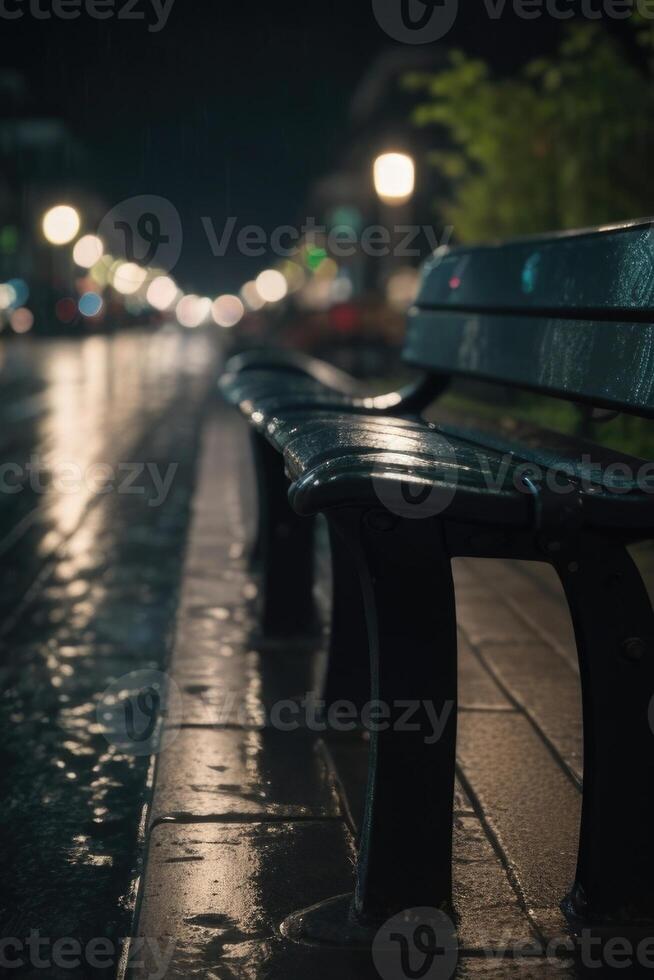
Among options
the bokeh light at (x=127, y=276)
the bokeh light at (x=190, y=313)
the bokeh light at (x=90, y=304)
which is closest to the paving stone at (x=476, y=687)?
the bokeh light at (x=90, y=304)

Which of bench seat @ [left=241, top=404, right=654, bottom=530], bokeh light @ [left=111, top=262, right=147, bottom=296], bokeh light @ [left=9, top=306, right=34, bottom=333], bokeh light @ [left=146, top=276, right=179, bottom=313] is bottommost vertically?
bench seat @ [left=241, top=404, right=654, bottom=530]

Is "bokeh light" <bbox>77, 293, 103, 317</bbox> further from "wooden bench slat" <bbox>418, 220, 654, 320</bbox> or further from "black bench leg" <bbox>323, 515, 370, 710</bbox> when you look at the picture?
"black bench leg" <bbox>323, 515, 370, 710</bbox>

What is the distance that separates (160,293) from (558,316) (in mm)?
112256

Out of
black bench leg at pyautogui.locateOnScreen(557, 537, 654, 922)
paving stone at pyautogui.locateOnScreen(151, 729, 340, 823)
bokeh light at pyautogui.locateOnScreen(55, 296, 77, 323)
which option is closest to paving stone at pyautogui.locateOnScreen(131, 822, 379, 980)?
paving stone at pyautogui.locateOnScreen(151, 729, 340, 823)

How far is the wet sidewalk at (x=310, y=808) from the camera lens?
2238mm

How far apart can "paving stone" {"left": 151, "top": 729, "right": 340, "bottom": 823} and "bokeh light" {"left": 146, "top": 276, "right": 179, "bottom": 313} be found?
97854mm

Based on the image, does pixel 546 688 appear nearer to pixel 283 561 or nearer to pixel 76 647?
pixel 283 561

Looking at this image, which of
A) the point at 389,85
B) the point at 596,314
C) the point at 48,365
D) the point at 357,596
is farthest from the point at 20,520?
the point at 389,85

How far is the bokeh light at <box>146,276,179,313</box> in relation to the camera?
342ft

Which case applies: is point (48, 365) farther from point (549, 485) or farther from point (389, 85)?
point (389, 85)

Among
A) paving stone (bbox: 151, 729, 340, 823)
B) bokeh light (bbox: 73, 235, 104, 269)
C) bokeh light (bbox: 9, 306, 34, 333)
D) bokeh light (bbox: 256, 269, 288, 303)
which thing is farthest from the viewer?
bokeh light (bbox: 256, 269, 288, 303)

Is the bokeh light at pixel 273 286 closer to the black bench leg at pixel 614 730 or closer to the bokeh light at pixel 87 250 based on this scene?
the bokeh light at pixel 87 250

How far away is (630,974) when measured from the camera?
2168 millimetres

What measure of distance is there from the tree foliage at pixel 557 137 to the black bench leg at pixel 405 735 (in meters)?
5.50
